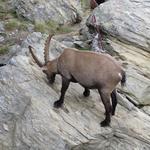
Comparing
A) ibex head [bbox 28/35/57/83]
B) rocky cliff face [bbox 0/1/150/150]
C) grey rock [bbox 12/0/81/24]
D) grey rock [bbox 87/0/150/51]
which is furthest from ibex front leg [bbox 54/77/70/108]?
grey rock [bbox 12/0/81/24]

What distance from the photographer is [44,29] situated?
68.6 feet

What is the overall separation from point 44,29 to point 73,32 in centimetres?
125

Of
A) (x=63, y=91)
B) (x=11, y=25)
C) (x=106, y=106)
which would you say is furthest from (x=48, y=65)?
(x=11, y=25)

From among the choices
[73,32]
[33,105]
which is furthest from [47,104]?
[73,32]

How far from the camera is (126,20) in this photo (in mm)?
17391

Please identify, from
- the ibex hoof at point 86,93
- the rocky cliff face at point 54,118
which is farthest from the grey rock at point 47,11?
the ibex hoof at point 86,93

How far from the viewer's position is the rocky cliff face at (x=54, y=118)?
1184cm

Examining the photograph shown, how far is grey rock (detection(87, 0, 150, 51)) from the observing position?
16969mm

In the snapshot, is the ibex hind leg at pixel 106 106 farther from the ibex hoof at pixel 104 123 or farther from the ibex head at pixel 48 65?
the ibex head at pixel 48 65

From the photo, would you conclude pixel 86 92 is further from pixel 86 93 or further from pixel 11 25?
pixel 11 25

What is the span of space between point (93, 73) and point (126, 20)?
5.63m

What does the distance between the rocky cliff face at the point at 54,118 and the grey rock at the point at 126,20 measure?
306 cm

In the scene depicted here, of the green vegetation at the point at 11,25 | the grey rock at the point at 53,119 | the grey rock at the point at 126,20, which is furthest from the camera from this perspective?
the green vegetation at the point at 11,25

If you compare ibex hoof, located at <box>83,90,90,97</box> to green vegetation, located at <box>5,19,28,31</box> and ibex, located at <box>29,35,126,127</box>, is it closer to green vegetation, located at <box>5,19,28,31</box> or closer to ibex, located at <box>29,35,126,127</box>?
ibex, located at <box>29,35,126,127</box>
